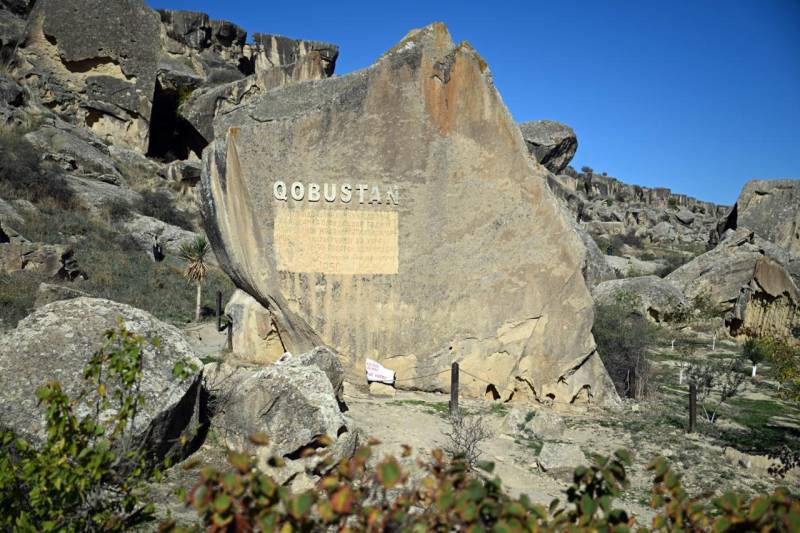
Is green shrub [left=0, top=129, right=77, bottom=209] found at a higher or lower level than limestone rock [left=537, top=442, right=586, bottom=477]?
higher

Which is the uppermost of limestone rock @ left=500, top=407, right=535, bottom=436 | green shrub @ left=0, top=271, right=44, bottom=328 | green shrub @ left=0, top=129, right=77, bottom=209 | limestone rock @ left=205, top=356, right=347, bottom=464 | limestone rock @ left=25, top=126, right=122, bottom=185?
limestone rock @ left=25, top=126, right=122, bottom=185

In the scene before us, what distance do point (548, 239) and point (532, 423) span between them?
9.03 feet

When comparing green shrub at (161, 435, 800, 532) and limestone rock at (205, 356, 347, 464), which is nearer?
green shrub at (161, 435, 800, 532)

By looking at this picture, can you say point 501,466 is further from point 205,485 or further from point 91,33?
point 91,33

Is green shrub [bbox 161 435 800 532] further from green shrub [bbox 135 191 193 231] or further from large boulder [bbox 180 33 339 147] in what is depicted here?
green shrub [bbox 135 191 193 231]

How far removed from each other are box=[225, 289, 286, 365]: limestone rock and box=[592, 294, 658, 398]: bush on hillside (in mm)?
6480

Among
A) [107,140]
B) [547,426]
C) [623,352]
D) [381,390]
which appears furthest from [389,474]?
[107,140]

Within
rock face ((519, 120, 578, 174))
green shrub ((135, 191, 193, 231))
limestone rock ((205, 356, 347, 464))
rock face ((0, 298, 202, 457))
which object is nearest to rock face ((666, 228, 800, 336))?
rock face ((519, 120, 578, 174))

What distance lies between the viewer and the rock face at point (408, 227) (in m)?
9.01

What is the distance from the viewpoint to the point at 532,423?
27.8 feet

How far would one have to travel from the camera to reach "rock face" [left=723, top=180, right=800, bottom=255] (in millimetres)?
28391

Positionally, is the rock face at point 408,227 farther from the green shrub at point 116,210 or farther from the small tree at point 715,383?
the green shrub at point 116,210

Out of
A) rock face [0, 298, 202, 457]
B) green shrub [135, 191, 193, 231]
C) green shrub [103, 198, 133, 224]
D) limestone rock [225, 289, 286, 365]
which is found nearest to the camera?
rock face [0, 298, 202, 457]

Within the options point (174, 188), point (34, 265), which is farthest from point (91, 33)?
point (34, 265)
